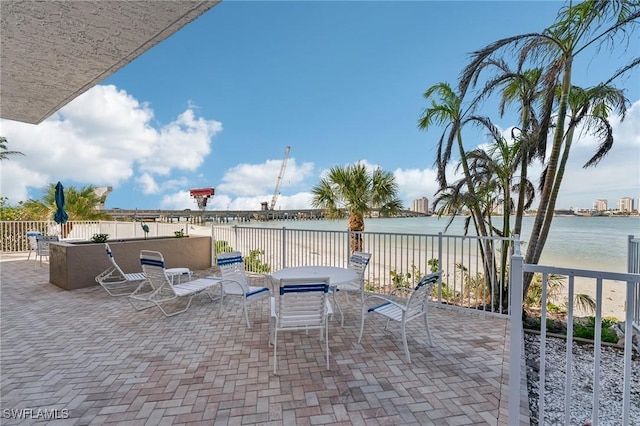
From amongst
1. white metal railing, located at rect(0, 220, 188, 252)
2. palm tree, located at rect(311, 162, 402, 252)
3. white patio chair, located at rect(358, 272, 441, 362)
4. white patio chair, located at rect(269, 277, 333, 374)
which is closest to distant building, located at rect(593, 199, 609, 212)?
palm tree, located at rect(311, 162, 402, 252)

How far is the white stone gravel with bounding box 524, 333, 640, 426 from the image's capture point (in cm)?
249

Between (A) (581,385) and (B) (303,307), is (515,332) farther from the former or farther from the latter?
(A) (581,385)

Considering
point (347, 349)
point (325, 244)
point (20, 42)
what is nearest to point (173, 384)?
point (347, 349)

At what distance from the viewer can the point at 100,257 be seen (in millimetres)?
6039

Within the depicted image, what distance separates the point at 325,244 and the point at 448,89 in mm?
3934

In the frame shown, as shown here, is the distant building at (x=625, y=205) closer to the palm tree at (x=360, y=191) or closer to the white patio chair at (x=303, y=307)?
the palm tree at (x=360, y=191)

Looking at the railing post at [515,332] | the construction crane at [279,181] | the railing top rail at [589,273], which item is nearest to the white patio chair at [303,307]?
the railing post at [515,332]

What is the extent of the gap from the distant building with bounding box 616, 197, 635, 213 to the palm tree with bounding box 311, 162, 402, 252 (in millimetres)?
5041

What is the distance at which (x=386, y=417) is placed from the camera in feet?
6.97

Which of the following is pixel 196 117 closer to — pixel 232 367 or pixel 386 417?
pixel 232 367

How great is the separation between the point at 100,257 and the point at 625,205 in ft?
39.6

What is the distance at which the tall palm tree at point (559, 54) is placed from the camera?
146 inches

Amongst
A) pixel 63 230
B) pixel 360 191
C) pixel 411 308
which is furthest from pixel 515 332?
pixel 63 230

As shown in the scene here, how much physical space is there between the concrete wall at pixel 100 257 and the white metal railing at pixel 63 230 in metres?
2.99
